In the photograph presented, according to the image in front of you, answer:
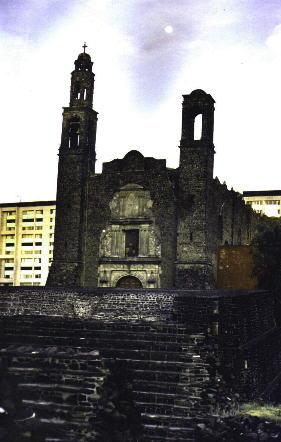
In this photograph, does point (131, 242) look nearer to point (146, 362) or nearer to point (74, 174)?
point (74, 174)

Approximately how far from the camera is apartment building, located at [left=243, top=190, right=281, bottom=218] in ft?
247

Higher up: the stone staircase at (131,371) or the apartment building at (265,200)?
the apartment building at (265,200)

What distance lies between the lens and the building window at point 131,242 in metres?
30.2

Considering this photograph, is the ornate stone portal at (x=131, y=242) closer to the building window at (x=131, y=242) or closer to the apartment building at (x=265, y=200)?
the building window at (x=131, y=242)

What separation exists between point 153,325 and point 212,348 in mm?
1682

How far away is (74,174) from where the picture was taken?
31.8 m

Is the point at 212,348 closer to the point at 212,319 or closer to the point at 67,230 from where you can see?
the point at 212,319

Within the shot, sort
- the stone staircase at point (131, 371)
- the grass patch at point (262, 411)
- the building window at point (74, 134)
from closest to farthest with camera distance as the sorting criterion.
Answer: the stone staircase at point (131, 371)
the grass patch at point (262, 411)
the building window at point (74, 134)

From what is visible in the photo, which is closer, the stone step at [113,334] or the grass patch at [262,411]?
the grass patch at [262,411]

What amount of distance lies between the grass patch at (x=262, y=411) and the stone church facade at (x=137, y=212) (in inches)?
557

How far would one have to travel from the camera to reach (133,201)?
30.6m

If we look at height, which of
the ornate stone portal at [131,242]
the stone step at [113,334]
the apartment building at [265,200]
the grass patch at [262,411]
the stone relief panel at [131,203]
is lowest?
the grass patch at [262,411]

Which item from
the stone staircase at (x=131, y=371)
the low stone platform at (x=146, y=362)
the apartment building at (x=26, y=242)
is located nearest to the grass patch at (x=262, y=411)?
the low stone platform at (x=146, y=362)

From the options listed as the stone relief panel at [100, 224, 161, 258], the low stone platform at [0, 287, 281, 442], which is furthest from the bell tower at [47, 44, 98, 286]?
the low stone platform at [0, 287, 281, 442]
